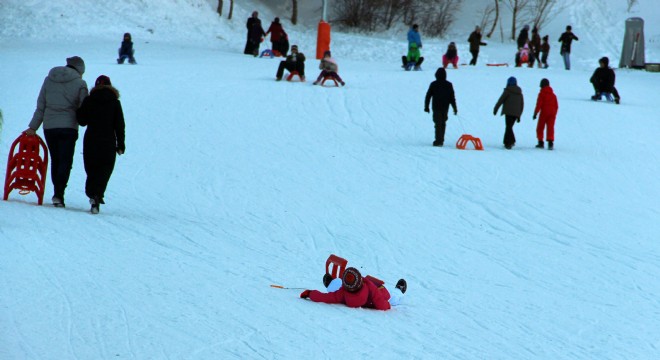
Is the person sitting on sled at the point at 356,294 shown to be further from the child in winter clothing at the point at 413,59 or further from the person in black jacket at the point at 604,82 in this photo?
the child in winter clothing at the point at 413,59

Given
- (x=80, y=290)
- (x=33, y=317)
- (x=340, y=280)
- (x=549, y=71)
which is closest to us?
(x=33, y=317)

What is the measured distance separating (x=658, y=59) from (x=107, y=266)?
103ft

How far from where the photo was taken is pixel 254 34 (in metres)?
29.8

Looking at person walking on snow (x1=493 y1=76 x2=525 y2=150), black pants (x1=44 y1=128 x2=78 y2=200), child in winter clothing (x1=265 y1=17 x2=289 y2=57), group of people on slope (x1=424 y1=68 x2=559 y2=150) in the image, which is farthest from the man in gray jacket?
Answer: child in winter clothing (x1=265 y1=17 x2=289 y2=57)

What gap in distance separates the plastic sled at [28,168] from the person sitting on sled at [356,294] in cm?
402

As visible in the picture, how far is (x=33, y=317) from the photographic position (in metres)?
5.88

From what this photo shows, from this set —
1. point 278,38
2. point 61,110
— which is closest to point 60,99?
point 61,110

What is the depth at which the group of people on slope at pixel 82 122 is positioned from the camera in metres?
9.47

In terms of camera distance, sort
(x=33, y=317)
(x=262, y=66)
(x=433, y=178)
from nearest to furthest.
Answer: (x=33, y=317) → (x=433, y=178) → (x=262, y=66)

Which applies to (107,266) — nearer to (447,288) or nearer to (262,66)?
(447,288)

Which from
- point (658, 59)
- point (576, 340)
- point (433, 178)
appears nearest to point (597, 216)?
point (433, 178)

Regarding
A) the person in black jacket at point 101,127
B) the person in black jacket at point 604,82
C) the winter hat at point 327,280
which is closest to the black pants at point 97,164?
the person in black jacket at point 101,127

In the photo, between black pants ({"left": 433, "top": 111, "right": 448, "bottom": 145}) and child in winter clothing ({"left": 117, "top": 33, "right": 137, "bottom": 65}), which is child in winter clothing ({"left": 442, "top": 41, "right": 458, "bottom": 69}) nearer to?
child in winter clothing ({"left": 117, "top": 33, "right": 137, "bottom": 65})

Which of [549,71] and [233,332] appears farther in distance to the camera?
[549,71]
